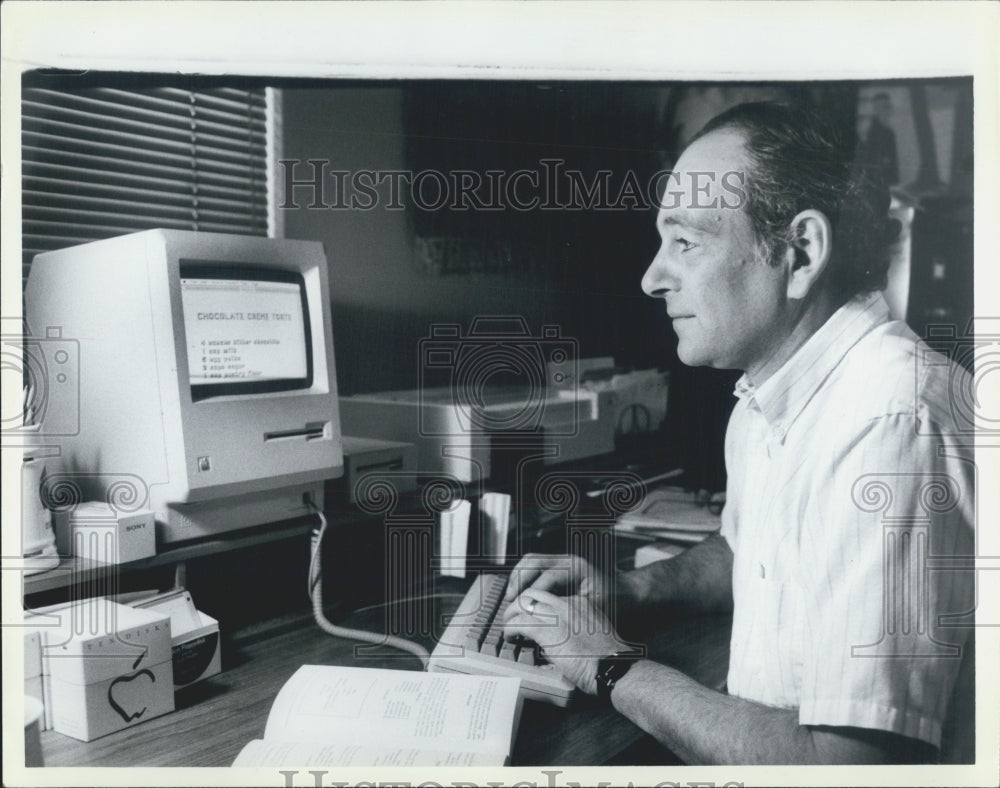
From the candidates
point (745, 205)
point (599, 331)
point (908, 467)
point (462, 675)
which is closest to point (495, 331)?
point (599, 331)

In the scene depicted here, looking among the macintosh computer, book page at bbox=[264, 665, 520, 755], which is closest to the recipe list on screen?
the macintosh computer

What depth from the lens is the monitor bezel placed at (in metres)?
1.16

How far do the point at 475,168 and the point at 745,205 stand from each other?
1.39 feet

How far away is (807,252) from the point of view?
1.24 metres

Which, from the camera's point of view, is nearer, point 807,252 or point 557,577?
point 807,252

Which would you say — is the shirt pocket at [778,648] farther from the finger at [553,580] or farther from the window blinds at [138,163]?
the window blinds at [138,163]

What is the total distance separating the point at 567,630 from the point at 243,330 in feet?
2.16

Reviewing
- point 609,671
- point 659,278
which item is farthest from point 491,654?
point 659,278

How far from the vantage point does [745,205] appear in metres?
1.25

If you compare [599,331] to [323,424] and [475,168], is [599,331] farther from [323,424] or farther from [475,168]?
[323,424]

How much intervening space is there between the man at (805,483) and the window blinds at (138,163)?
0.79m

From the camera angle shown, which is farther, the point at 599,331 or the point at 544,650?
the point at 599,331

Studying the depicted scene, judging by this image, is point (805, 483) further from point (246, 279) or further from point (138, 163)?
point (138, 163)

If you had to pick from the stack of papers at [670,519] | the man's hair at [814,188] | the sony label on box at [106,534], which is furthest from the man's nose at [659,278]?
the sony label on box at [106,534]
